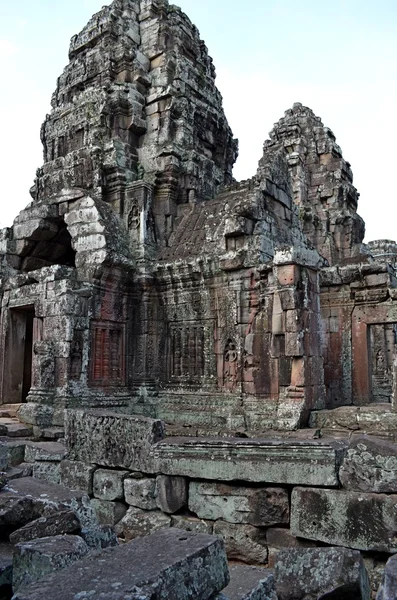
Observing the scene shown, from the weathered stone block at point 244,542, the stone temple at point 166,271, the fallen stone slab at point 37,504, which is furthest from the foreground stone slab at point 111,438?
the stone temple at point 166,271

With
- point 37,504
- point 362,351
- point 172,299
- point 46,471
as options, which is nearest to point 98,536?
point 37,504

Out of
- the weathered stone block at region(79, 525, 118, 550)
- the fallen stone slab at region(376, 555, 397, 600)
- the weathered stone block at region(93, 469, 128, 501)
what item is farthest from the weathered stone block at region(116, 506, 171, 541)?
the fallen stone slab at region(376, 555, 397, 600)

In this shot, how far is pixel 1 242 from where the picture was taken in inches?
449

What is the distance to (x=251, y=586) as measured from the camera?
3.28 metres

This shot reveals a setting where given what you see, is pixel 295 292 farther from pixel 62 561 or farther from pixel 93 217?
pixel 62 561

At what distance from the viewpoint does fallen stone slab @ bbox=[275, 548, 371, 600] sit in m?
3.22

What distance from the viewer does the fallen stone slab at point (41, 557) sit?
3035 millimetres

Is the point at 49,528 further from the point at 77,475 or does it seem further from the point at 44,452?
the point at 44,452

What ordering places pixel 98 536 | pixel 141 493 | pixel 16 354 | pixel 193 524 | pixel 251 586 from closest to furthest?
1. pixel 251 586
2. pixel 98 536
3. pixel 193 524
4. pixel 141 493
5. pixel 16 354

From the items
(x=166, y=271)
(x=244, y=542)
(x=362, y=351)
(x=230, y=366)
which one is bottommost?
(x=244, y=542)

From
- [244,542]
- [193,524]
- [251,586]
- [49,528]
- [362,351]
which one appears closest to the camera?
[251,586]

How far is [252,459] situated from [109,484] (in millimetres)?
1716

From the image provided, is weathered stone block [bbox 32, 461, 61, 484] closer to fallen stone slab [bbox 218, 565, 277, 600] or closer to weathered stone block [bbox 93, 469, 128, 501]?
weathered stone block [bbox 93, 469, 128, 501]

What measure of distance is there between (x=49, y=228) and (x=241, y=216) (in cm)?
440
